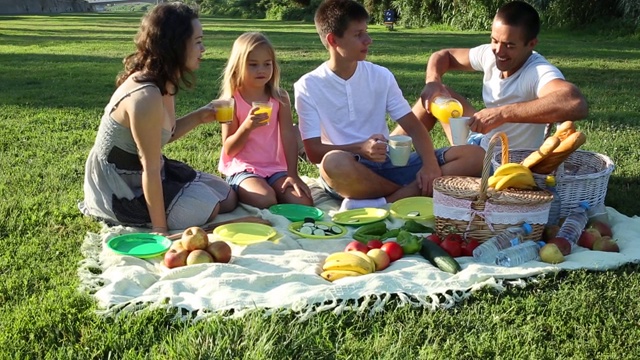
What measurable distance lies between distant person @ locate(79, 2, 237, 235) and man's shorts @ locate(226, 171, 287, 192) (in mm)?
363

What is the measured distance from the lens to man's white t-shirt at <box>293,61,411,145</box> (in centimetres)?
506

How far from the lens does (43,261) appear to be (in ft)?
12.6

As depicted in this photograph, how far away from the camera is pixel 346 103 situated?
512 centimetres

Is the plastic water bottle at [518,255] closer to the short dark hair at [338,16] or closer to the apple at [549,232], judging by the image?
the apple at [549,232]

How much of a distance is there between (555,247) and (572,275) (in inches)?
8.7

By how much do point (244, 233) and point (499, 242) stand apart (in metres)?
1.46

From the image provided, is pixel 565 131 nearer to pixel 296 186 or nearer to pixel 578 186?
pixel 578 186

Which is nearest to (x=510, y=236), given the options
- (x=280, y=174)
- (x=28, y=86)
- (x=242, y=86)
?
(x=280, y=174)

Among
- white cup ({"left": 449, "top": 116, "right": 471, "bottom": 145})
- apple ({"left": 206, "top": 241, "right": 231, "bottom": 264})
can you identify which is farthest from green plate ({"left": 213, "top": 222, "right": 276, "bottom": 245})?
white cup ({"left": 449, "top": 116, "right": 471, "bottom": 145})

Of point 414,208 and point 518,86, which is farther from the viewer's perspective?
point 518,86

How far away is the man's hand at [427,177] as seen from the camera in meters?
5.04

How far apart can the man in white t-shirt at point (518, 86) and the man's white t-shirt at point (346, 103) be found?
12.4 inches

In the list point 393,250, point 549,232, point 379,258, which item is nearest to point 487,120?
point 549,232

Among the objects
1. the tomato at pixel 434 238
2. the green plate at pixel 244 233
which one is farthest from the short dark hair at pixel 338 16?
the tomato at pixel 434 238
